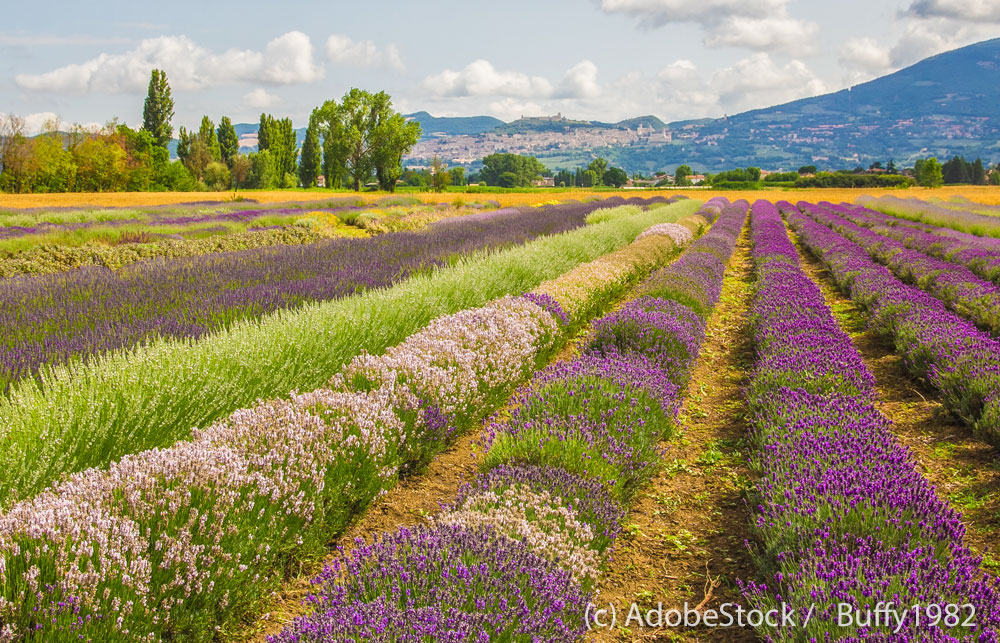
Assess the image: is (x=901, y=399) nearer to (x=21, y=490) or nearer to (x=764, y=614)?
(x=764, y=614)

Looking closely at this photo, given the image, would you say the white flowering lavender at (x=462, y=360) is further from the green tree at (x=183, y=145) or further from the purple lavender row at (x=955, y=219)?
the green tree at (x=183, y=145)

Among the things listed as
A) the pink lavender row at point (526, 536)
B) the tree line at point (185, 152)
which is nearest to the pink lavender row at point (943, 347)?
the pink lavender row at point (526, 536)

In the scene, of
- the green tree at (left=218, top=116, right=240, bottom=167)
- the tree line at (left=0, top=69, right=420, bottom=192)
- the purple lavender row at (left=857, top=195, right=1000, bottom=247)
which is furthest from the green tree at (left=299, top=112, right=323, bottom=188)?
the purple lavender row at (left=857, top=195, right=1000, bottom=247)

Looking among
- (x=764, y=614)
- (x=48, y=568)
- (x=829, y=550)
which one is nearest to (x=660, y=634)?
(x=764, y=614)

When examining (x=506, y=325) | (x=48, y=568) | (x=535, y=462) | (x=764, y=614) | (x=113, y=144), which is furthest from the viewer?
(x=113, y=144)

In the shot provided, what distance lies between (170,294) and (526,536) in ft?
16.4

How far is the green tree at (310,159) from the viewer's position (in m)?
76.7

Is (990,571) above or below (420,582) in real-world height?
below

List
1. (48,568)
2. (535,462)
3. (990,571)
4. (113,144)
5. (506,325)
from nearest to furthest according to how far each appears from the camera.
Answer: (48,568)
(990,571)
(535,462)
(506,325)
(113,144)

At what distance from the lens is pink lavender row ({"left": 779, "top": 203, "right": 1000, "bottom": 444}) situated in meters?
4.54

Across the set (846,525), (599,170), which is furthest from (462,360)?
(599,170)

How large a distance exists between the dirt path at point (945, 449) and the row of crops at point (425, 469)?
15 cm

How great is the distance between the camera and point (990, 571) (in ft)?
9.34

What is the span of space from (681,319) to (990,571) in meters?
3.77
